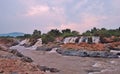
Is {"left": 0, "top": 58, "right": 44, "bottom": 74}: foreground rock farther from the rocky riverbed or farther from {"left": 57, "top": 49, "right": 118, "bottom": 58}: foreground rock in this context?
{"left": 57, "top": 49, "right": 118, "bottom": 58}: foreground rock

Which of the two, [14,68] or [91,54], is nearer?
[14,68]

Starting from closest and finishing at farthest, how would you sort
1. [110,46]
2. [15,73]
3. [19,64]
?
1. [15,73]
2. [19,64]
3. [110,46]

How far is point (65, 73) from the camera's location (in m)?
30.1

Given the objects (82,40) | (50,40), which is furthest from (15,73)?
(50,40)

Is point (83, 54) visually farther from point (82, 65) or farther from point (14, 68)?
point (14, 68)

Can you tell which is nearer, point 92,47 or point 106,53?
point 106,53

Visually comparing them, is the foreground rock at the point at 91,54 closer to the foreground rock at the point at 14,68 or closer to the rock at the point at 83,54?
the rock at the point at 83,54

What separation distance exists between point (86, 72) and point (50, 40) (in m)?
68.0

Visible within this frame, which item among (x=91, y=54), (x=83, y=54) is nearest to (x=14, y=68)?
(x=91, y=54)

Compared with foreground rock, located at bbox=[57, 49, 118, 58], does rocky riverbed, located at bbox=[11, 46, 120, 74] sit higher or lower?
lower

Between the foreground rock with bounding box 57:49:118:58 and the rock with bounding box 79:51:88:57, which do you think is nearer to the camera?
the foreground rock with bounding box 57:49:118:58

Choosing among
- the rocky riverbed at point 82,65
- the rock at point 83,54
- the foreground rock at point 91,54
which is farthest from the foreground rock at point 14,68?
the rock at point 83,54

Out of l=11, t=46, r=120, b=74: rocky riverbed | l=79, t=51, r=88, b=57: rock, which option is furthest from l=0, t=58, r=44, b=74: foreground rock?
l=79, t=51, r=88, b=57: rock

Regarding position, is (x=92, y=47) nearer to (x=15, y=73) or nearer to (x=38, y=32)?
(x=15, y=73)
